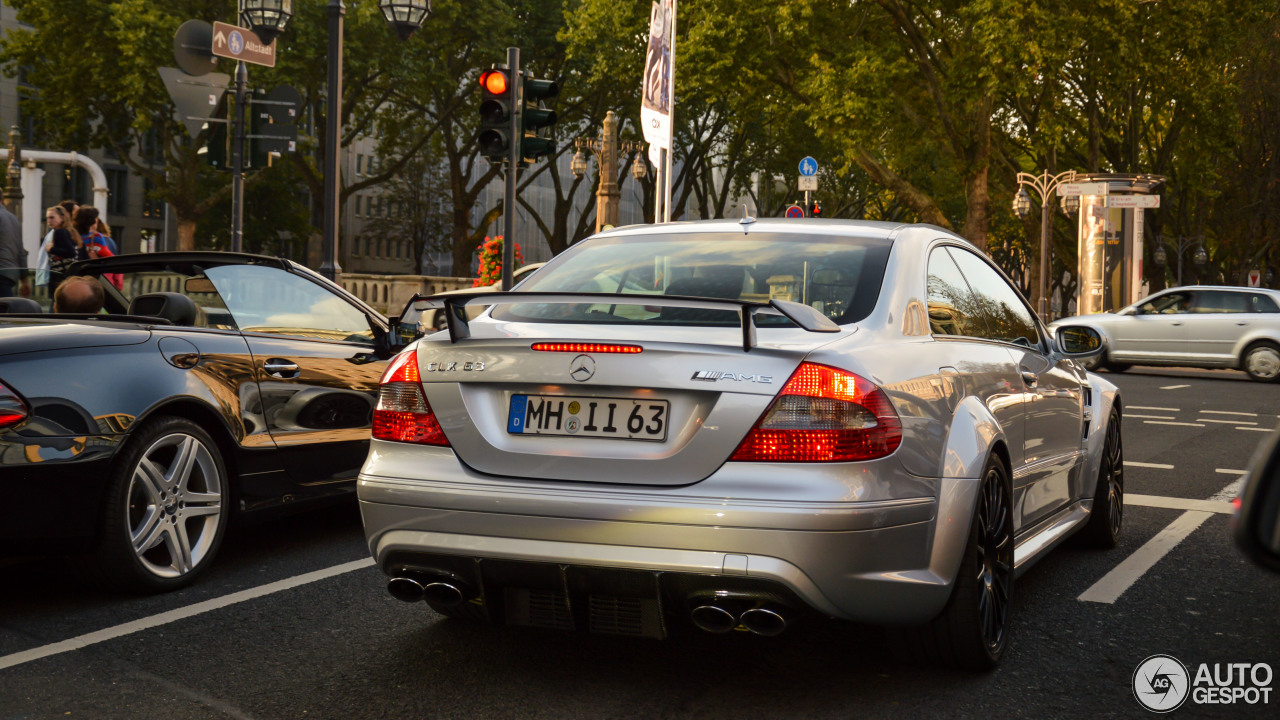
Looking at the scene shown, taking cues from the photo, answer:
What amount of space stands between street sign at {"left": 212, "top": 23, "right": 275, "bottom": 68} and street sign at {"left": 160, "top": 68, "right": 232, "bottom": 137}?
3.39 ft

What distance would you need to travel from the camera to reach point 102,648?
458 centimetres

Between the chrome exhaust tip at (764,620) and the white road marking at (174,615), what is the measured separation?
2.29 m

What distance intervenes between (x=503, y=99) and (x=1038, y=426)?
8.06 metres

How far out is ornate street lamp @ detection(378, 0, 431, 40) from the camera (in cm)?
1492

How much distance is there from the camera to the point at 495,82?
40.4ft

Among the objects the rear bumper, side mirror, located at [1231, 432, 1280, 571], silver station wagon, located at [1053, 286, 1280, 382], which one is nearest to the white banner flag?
silver station wagon, located at [1053, 286, 1280, 382]

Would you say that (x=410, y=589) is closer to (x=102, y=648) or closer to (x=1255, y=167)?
(x=102, y=648)

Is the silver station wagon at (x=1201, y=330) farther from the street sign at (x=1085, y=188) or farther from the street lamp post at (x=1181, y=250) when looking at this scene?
the street lamp post at (x=1181, y=250)

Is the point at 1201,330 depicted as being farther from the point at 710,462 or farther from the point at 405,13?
the point at 710,462

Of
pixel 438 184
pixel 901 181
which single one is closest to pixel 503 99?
pixel 901 181

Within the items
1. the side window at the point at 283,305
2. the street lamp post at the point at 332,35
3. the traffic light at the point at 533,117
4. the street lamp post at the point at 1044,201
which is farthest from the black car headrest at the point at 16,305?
the street lamp post at the point at 1044,201

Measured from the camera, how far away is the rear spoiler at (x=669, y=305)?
12.6 ft

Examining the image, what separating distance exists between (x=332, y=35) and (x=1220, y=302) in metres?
16.8

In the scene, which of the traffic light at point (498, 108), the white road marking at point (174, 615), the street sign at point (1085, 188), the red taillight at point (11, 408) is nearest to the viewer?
the white road marking at point (174, 615)
